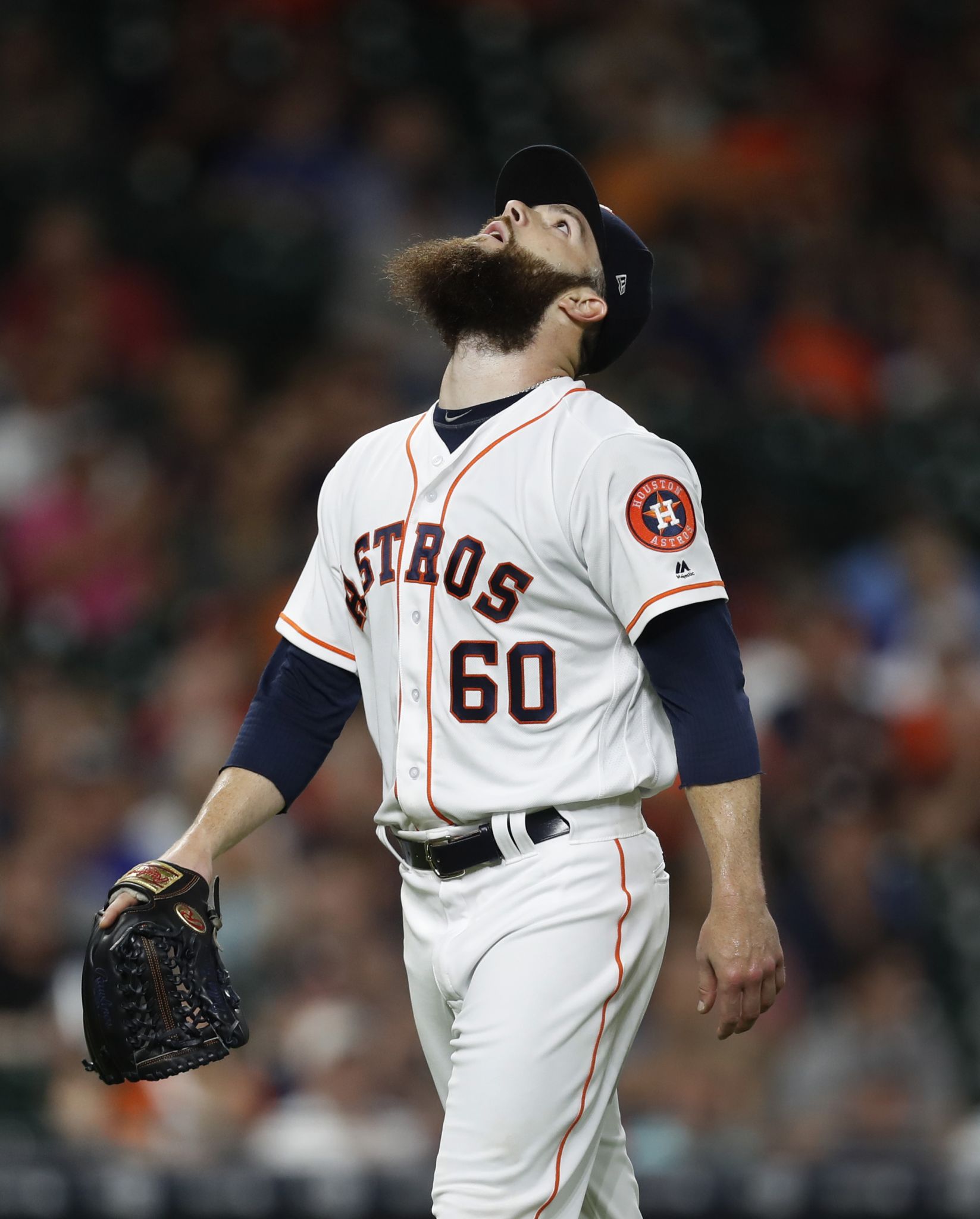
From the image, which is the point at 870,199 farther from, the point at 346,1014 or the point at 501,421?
the point at 501,421

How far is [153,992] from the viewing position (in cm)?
215

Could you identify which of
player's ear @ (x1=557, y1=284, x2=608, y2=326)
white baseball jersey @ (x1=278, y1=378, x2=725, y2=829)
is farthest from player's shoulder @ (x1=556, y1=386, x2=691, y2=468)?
player's ear @ (x1=557, y1=284, x2=608, y2=326)

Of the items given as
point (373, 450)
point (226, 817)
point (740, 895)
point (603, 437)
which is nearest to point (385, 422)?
point (373, 450)

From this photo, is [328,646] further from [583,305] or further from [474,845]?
[583,305]

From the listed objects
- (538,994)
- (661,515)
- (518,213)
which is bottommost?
(538,994)

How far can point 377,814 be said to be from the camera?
7.64ft

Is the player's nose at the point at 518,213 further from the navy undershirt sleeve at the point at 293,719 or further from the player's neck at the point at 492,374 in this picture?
the navy undershirt sleeve at the point at 293,719

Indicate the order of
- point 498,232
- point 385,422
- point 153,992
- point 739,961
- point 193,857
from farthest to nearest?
point 385,422
point 498,232
point 193,857
point 153,992
point 739,961

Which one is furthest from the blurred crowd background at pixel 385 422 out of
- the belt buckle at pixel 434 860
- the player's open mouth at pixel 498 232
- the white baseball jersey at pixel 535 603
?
the player's open mouth at pixel 498 232

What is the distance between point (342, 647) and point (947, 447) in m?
4.05

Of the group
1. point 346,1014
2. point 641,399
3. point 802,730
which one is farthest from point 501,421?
point 641,399

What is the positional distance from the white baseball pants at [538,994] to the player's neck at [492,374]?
575mm

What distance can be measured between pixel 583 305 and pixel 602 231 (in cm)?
13

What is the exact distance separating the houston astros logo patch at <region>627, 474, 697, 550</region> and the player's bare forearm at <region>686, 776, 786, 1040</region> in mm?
302
